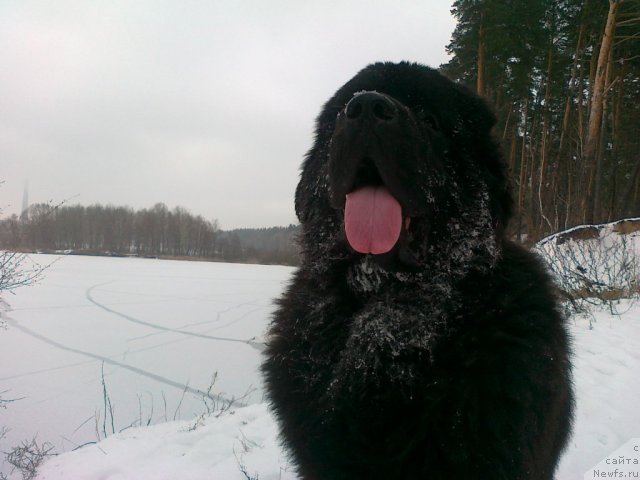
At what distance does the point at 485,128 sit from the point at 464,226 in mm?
596

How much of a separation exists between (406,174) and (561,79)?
69.7 feet

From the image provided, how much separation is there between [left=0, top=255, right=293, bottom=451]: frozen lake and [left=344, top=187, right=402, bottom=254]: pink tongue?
68 cm

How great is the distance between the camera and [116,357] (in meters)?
8.05

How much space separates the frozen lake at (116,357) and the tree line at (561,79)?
7901 millimetres

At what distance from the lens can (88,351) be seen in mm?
8375

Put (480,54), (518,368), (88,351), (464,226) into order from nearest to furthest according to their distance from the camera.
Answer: (518,368) → (464,226) → (88,351) → (480,54)

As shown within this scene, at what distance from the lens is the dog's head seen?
1716mm

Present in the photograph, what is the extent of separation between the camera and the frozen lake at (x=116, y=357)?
18.1 ft

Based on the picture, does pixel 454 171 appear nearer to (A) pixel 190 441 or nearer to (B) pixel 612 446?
(B) pixel 612 446

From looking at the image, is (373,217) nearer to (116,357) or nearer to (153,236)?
(116,357)

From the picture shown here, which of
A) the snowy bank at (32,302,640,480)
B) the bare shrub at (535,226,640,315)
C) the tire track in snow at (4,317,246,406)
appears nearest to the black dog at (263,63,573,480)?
the snowy bank at (32,302,640,480)

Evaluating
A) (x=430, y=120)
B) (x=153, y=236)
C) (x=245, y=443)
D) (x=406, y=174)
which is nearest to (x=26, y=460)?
(x=245, y=443)

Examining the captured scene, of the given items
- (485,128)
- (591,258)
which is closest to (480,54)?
(591,258)

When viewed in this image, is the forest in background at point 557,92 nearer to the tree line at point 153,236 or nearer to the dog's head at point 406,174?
the dog's head at point 406,174
